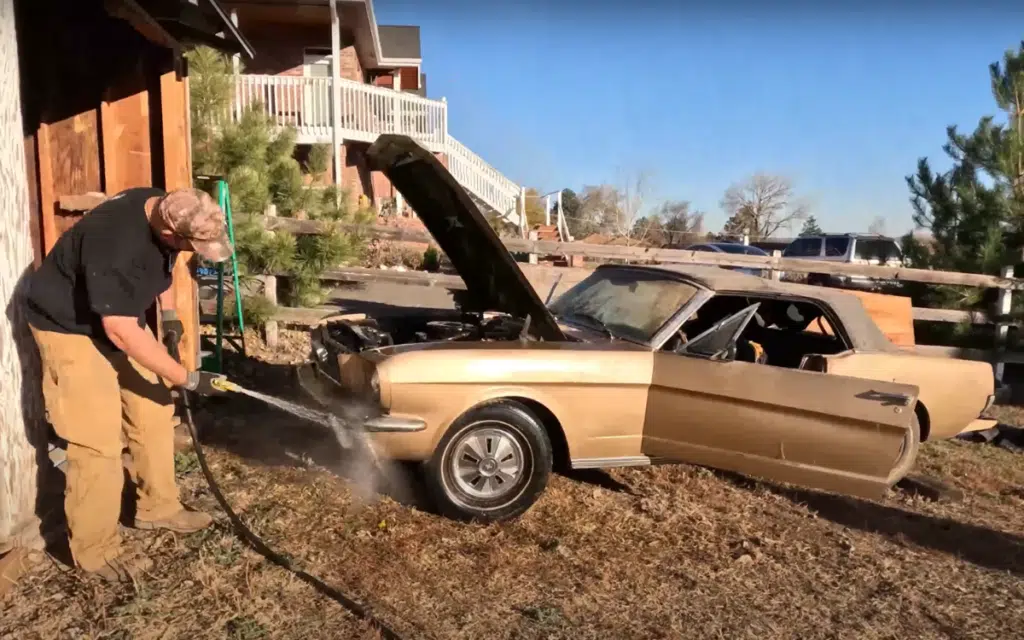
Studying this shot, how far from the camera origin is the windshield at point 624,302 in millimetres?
4711

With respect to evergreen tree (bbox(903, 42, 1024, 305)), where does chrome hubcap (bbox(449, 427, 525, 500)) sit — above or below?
below

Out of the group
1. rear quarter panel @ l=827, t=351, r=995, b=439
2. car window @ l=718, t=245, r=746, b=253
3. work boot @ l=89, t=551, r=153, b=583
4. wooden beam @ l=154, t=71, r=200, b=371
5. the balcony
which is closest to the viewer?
work boot @ l=89, t=551, r=153, b=583

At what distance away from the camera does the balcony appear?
17.4 m

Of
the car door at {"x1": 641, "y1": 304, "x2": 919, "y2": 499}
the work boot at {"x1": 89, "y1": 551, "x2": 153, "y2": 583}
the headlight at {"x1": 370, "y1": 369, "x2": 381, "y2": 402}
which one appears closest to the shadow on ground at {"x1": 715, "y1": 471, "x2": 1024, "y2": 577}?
the car door at {"x1": 641, "y1": 304, "x2": 919, "y2": 499}

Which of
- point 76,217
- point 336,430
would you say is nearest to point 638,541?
point 336,430

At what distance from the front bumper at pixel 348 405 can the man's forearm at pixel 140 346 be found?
1020 millimetres

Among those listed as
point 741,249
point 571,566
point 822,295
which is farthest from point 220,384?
A: point 741,249

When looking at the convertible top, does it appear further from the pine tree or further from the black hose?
the pine tree

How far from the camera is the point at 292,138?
9016 mm

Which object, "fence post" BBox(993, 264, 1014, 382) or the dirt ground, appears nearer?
the dirt ground

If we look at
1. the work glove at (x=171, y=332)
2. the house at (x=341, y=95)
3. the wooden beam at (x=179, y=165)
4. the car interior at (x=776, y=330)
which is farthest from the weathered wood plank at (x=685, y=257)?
the house at (x=341, y=95)

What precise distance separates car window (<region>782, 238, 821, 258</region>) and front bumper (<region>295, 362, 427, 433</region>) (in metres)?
17.2

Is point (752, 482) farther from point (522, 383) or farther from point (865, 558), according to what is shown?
point (522, 383)

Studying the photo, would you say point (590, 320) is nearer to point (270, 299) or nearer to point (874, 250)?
point (270, 299)
